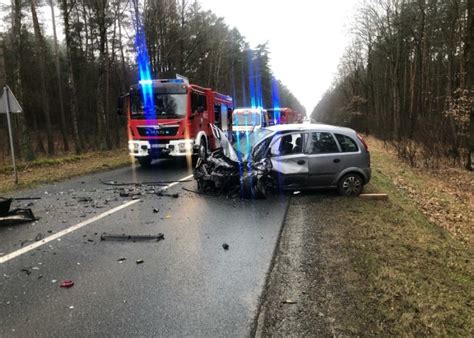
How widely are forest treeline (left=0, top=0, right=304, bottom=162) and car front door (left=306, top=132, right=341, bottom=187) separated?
14.2 meters

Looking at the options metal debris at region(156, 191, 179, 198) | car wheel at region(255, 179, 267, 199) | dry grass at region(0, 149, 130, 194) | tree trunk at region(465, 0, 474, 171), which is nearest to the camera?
car wheel at region(255, 179, 267, 199)

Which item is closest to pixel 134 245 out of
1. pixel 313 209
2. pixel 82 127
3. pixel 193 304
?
pixel 193 304

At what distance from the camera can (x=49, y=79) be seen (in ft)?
148

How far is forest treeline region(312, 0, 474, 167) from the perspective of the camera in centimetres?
1702

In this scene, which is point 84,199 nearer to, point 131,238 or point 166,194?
point 166,194

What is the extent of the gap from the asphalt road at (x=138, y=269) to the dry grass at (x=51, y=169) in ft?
11.4

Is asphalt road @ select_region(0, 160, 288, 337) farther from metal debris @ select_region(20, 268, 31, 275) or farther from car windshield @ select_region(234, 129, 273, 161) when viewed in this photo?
car windshield @ select_region(234, 129, 273, 161)

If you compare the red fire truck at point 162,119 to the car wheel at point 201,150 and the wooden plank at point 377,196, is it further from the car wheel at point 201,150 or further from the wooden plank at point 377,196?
the wooden plank at point 377,196

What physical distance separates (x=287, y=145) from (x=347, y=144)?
56.5 inches

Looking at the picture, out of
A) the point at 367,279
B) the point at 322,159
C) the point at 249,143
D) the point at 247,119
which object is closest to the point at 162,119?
the point at 249,143

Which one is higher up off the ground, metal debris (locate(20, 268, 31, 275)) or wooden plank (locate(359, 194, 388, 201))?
metal debris (locate(20, 268, 31, 275))

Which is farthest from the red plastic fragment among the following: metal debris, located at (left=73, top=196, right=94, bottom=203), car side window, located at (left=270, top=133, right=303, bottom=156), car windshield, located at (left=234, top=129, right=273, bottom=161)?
car side window, located at (left=270, top=133, right=303, bottom=156)

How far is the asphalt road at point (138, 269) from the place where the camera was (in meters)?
3.87

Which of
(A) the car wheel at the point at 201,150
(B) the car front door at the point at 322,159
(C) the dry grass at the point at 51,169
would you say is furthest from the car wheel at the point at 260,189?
(C) the dry grass at the point at 51,169
